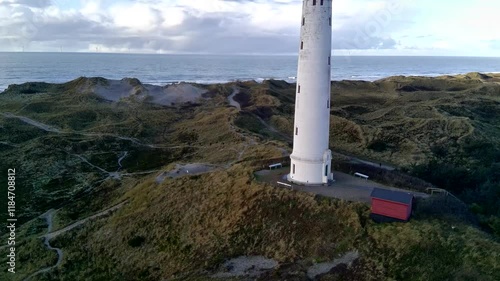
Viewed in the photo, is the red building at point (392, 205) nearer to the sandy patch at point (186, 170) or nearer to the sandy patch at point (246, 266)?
the sandy patch at point (246, 266)

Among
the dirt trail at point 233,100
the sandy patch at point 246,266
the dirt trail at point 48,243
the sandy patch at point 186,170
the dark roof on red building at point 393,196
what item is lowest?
the dirt trail at point 48,243

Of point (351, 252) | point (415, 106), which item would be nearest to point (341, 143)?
point (415, 106)

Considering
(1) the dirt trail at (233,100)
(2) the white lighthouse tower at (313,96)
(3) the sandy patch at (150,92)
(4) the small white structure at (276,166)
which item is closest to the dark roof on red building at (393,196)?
(2) the white lighthouse tower at (313,96)

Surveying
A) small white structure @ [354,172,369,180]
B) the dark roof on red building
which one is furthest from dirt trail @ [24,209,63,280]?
small white structure @ [354,172,369,180]

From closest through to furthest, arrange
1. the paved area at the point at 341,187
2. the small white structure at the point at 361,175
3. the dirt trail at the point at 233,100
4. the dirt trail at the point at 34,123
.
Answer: the paved area at the point at 341,187 → the small white structure at the point at 361,175 → the dirt trail at the point at 34,123 → the dirt trail at the point at 233,100

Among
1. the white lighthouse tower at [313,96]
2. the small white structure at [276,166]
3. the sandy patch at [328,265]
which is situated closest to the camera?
the sandy patch at [328,265]

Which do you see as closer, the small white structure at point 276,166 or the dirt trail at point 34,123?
the small white structure at point 276,166
